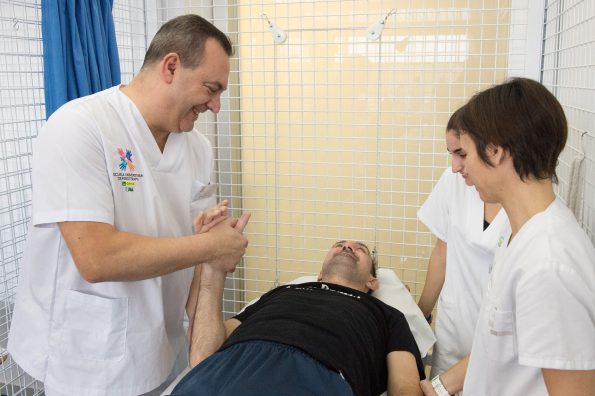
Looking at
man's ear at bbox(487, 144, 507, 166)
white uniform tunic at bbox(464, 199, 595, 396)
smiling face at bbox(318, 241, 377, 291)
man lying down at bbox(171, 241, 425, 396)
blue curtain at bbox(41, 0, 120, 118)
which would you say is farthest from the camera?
smiling face at bbox(318, 241, 377, 291)

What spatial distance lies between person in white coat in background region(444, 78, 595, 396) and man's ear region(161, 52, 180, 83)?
824 mm

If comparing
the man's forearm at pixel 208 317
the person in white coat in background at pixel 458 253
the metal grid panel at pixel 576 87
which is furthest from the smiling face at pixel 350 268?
the metal grid panel at pixel 576 87

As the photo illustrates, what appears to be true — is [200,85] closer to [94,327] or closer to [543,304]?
[94,327]

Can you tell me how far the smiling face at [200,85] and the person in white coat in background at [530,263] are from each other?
0.76 metres

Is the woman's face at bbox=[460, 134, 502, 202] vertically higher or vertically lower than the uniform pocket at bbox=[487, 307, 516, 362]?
higher

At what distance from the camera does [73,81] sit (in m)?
1.97

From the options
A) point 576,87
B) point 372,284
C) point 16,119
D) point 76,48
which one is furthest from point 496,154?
point 16,119

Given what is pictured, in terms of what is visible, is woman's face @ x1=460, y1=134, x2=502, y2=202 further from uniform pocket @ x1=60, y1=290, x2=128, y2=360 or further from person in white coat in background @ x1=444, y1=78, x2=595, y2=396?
uniform pocket @ x1=60, y1=290, x2=128, y2=360

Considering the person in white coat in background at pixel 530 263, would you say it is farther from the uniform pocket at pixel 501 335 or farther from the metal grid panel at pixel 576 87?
the metal grid panel at pixel 576 87

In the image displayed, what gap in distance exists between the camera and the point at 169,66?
1.53 m

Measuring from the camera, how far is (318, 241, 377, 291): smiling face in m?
2.23

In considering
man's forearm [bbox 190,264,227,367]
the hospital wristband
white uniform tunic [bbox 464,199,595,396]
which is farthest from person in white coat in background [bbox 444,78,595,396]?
man's forearm [bbox 190,264,227,367]

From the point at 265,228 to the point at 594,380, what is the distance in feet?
6.97

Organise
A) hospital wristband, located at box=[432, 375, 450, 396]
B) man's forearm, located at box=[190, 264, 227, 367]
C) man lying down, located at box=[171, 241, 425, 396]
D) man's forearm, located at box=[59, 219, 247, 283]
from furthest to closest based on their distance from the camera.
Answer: man's forearm, located at box=[190, 264, 227, 367] → hospital wristband, located at box=[432, 375, 450, 396] → man lying down, located at box=[171, 241, 425, 396] → man's forearm, located at box=[59, 219, 247, 283]
